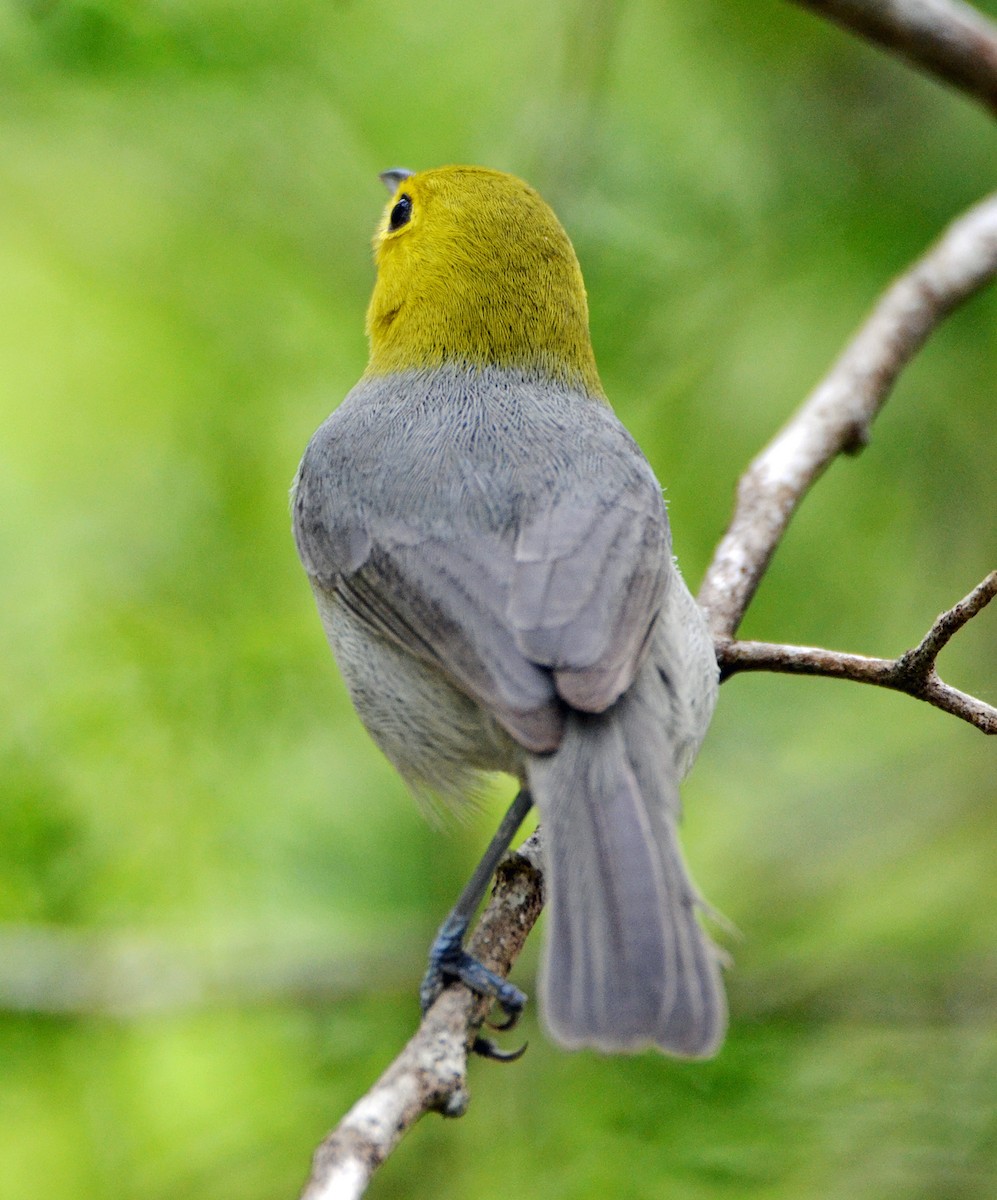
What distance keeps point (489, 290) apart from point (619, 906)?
185 cm

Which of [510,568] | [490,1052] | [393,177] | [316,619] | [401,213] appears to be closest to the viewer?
[510,568]

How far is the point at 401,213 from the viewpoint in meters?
3.90

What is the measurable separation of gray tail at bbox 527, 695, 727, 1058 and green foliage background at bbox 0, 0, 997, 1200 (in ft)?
3.80

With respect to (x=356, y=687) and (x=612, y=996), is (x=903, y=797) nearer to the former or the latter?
(x=356, y=687)

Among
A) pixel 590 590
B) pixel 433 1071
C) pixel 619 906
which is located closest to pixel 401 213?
pixel 590 590

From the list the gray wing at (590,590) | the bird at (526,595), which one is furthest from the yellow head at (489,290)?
the gray wing at (590,590)

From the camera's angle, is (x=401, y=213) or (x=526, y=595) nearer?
(x=526, y=595)

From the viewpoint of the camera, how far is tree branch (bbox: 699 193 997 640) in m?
3.46

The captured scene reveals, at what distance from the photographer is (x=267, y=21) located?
15.3ft

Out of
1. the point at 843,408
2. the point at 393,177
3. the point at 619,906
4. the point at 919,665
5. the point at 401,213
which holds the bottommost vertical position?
the point at 619,906

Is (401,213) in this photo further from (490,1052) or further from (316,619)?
(490,1052)

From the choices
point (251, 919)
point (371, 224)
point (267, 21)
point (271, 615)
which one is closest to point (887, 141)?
point (371, 224)

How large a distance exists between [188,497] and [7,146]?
173cm

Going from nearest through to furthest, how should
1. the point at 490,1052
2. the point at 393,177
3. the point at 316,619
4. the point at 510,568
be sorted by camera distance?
the point at 510,568
the point at 490,1052
the point at 393,177
the point at 316,619
